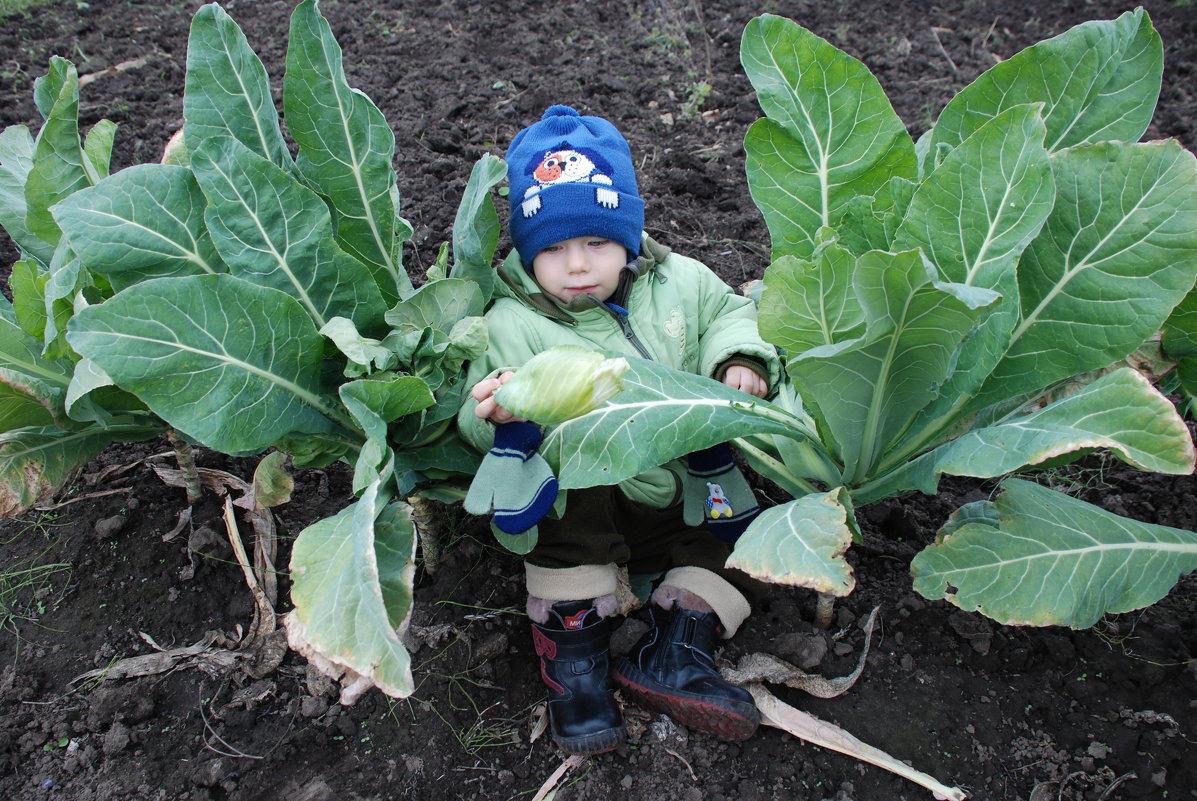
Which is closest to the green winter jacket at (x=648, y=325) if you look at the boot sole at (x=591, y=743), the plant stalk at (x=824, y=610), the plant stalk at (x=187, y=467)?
the plant stalk at (x=824, y=610)

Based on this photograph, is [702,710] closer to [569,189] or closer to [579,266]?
[579,266]

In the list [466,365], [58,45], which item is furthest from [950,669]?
[58,45]

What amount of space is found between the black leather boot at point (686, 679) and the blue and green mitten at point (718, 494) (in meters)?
0.20

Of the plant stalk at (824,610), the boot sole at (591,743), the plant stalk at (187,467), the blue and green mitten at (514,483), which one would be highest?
the blue and green mitten at (514,483)

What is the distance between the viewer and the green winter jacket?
182 centimetres

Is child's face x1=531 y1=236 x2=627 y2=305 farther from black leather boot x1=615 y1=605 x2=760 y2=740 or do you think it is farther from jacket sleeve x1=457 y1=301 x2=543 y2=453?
black leather boot x1=615 y1=605 x2=760 y2=740

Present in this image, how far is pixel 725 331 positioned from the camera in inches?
73.9

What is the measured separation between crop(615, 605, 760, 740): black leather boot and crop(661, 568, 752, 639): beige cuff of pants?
24 millimetres

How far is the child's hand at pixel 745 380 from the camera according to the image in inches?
70.2

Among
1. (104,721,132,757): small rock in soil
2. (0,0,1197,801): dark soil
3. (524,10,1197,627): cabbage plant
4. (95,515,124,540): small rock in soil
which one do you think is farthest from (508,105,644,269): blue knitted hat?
(104,721,132,757): small rock in soil

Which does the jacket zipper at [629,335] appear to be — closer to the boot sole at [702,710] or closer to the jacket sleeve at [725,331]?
the jacket sleeve at [725,331]

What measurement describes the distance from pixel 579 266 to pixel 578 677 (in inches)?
34.1

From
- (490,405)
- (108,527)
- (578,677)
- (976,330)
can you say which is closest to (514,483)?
(490,405)

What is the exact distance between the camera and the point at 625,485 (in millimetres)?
1812
